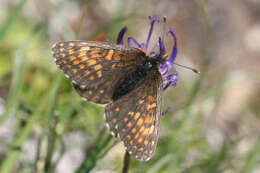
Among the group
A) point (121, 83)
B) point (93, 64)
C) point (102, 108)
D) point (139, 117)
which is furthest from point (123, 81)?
point (102, 108)

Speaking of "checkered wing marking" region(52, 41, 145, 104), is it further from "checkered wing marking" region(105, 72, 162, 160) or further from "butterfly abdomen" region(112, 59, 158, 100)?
"checkered wing marking" region(105, 72, 162, 160)

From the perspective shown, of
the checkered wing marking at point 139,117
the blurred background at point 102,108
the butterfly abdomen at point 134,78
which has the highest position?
the butterfly abdomen at point 134,78

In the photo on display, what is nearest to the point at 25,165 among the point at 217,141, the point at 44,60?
the point at 44,60

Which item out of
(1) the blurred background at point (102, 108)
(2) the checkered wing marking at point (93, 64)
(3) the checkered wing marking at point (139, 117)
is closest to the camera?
(3) the checkered wing marking at point (139, 117)

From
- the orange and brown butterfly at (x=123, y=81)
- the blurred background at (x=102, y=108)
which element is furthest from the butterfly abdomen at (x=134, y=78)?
the blurred background at (x=102, y=108)

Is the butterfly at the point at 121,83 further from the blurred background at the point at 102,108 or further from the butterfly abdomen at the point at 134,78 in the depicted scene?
the blurred background at the point at 102,108

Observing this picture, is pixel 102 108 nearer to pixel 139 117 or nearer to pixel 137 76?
pixel 137 76

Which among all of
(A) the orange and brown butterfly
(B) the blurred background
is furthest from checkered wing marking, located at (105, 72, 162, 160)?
(B) the blurred background
